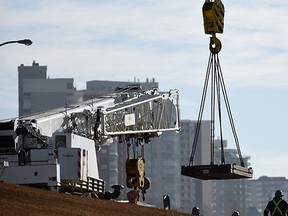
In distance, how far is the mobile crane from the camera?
57.8 meters

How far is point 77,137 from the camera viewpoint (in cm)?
6269

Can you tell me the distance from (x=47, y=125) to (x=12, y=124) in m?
2.07

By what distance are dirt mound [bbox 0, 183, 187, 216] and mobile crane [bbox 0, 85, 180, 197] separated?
18.1 ft

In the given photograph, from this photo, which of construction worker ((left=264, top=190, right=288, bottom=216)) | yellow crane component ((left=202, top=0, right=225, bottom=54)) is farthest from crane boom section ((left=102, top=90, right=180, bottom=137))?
construction worker ((left=264, top=190, right=288, bottom=216))

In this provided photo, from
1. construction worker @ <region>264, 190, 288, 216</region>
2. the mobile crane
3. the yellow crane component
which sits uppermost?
the yellow crane component

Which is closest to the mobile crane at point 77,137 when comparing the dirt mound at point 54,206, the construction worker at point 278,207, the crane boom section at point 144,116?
the crane boom section at point 144,116

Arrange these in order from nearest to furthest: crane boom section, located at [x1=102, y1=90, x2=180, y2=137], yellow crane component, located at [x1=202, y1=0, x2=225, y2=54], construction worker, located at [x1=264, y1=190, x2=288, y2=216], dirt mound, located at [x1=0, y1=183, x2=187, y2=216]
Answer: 1. dirt mound, located at [x1=0, y1=183, x2=187, y2=216]
2. construction worker, located at [x1=264, y1=190, x2=288, y2=216]
3. yellow crane component, located at [x1=202, y1=0, x2=225, y2=54]
4. crane boom section, located at [x1=102, y1=90, x2=180, y2=137]

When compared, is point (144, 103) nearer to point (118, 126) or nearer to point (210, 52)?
point (118, 126)

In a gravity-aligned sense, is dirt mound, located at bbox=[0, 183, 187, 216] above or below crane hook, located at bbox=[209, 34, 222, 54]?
below

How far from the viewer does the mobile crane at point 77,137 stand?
5778 cm

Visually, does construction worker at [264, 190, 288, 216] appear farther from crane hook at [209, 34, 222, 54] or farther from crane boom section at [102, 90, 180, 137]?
crane boom section at [102, 90, 180, 137]

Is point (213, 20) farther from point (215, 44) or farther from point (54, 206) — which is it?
point (54, 206)

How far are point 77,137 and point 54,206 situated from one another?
14.7 metres

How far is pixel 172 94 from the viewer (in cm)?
7812
